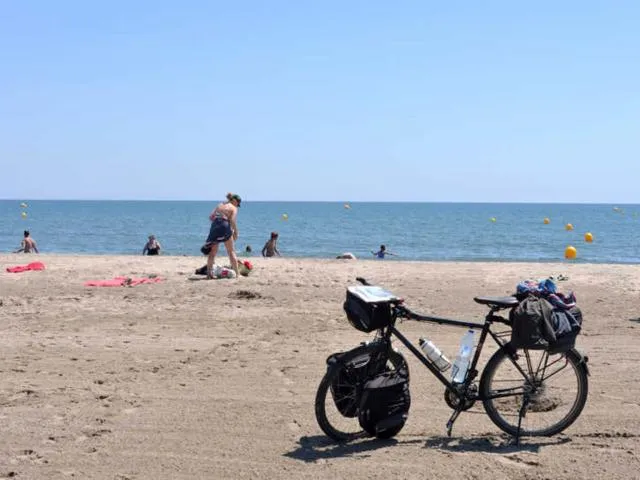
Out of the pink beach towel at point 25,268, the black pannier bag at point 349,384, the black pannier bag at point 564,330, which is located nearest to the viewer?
the black pannier bag at point 564,330

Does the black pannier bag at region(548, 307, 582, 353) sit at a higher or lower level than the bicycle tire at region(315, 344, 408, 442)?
higher

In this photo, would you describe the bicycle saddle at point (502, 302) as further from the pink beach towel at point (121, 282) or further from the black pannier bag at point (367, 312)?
the pink beach towel at point (121, 282)

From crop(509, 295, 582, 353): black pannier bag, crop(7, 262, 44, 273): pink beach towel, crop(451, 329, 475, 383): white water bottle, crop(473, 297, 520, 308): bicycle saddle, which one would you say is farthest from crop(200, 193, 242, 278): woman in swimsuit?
crop(509, 295, 582, 353): black pannier bag

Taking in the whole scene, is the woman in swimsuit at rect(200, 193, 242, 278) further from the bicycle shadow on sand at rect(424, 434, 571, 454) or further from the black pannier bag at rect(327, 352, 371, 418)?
the bicycle shadow on sand at rect(424, 434, 571, 454)

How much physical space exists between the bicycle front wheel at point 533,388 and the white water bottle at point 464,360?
136 mm

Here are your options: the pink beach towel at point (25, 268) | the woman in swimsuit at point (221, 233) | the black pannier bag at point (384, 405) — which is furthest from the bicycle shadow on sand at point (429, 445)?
the pink beach towel at point (25, 268)

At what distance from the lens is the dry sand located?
15.3 feet

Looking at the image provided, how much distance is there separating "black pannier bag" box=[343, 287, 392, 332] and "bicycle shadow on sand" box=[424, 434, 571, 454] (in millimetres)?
868

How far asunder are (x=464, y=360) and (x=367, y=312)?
776mm

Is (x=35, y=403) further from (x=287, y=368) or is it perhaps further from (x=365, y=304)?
(x=365, y=304)

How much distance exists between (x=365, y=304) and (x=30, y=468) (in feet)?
7.63

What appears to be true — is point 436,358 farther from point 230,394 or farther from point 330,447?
point 230,394

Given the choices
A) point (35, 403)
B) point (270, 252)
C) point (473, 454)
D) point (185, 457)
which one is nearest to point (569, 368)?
point (473, 454)

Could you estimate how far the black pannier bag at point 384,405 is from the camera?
5.01 m
